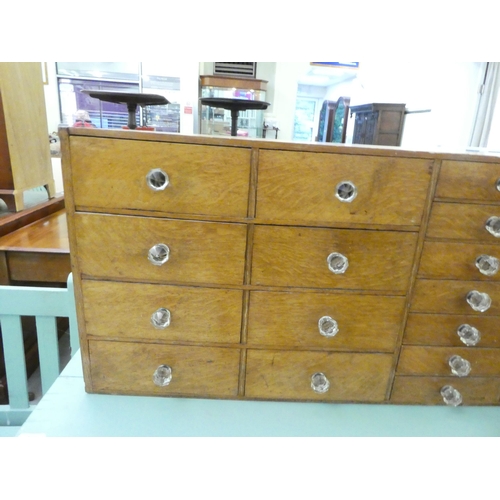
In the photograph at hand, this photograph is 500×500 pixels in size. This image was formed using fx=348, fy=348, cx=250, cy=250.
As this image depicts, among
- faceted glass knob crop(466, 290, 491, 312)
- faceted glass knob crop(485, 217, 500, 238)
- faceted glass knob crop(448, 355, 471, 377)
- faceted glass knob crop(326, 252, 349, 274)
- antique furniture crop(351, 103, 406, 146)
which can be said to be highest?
antique furniture crop(351, 103, 406, 146)

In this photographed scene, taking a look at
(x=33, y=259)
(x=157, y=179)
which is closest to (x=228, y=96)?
(x=33, y=259)

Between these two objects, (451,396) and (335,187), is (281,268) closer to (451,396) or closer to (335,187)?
(335,187)

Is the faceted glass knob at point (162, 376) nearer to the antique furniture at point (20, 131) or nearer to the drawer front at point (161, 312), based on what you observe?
the drawer front at point (161, 312)

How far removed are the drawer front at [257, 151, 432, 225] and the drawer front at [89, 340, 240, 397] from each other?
33cm

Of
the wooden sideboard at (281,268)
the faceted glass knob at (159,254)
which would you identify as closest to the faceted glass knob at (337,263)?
the wooden sideboard at (281,268)

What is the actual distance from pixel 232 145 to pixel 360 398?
0.60 m

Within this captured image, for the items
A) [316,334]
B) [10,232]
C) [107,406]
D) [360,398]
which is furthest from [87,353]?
[10,232]

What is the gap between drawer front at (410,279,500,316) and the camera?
700 millimetres

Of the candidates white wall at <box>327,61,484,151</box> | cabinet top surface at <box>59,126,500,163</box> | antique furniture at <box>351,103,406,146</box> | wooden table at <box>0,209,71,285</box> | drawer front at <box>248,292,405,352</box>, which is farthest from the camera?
antique furniture at <box>351,103,406,146</box>

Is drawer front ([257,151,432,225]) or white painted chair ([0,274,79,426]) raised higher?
drawer front ([257,151,432,225])

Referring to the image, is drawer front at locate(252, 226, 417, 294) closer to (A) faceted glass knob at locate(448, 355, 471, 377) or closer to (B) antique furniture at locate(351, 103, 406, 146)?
(A) faceted glass knob at locate(448, 355, 471, 377)

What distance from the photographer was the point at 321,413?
733 millimetres

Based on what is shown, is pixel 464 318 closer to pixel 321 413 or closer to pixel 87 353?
pixel 321 413

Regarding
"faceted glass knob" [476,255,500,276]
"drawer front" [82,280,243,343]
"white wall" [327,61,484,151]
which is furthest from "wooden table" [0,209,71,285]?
"white wall" [327,61,484,151]
